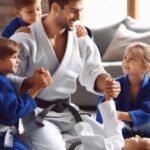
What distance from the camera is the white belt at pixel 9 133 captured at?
5.15 ft

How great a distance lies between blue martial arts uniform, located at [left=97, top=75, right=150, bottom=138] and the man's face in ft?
1.82

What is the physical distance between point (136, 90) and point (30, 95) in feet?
2.46

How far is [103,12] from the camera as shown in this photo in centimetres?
466

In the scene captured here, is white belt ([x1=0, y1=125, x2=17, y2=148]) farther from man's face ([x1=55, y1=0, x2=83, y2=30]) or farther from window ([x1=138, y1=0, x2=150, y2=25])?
window ([x1=138, y1=0, x2=150, y2=25])

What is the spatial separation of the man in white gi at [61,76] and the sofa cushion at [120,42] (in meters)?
1.91

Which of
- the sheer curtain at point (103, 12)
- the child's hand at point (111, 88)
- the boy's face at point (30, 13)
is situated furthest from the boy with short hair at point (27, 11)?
the sheer curtain at point (103, 12)

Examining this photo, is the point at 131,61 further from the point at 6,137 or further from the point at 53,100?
the point at 6,137

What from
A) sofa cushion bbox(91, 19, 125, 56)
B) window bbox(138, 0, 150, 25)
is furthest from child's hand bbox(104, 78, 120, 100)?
window bbox(138, 0, 150, 25)

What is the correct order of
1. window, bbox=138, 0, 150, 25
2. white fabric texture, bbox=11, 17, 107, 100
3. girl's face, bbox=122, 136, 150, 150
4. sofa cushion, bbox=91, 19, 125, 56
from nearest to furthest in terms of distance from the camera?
1. girl's face, bbox=122, 136, 150, 150
2. white fabric texture, bbox=11, 17, 107, 100
3. sofa cushion, bbox=91, 19, 125, 56
4. window, bbox=138, 0, 150, 25

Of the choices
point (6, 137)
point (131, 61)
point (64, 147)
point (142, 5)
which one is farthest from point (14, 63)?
point (142, 5)

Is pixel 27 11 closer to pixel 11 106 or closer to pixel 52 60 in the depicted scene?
pixel 52 60

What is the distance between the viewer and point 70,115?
185 cm

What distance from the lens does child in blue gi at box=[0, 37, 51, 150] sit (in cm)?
156

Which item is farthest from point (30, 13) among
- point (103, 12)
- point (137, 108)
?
point (103, 12)
